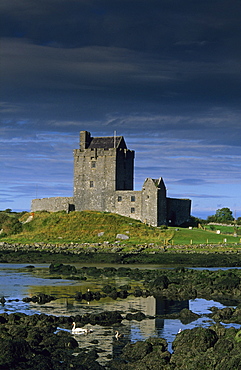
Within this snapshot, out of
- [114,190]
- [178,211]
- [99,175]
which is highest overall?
[99,175]

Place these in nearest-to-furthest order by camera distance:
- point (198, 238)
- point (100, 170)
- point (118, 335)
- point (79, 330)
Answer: point (118, 335)
point (79, 330)
point (198, 238)
point (100, 170)

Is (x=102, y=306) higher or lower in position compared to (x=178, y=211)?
lower

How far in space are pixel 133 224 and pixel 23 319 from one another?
4488cm

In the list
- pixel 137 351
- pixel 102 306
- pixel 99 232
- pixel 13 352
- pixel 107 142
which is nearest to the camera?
pixel 13 352

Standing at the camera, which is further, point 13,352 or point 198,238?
point 198,238

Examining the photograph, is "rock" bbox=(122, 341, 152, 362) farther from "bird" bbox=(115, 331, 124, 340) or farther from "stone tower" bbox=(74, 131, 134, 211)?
"stone tower" bbox=(74, 131, 134, 211)

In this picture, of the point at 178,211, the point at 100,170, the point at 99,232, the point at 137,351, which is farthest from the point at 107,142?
the point at 137,351

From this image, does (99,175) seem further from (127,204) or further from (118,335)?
(118,335)

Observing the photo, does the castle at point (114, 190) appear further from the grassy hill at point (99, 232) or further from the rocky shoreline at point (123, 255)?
the rocky shoreline at point (123, 255)

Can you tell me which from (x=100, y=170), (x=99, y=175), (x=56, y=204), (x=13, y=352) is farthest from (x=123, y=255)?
(x=13, y=352)

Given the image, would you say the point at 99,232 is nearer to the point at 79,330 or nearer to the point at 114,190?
the point at 114,190

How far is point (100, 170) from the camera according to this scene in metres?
72.2

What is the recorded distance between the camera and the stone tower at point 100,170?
234ft

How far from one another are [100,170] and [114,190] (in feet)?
12.0
